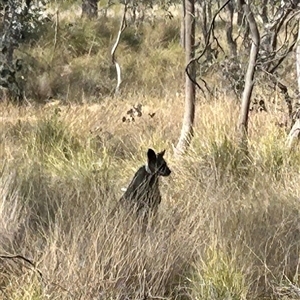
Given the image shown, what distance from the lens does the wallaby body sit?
Result: 3633 millimetres

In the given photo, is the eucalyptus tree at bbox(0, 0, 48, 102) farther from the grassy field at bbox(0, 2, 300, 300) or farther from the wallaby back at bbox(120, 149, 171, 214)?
the wallaby back at bbox(120, 149, 171, 214)

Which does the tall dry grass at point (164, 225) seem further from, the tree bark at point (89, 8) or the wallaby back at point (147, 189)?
the tree bark at point (89, 8)

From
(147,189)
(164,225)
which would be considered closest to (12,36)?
(147,189)

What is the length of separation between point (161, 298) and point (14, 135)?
374cm

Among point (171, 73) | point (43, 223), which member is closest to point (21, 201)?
point (43, 223)

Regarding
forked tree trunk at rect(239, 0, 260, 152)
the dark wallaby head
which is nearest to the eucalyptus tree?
forked tree trunk at rect(239, 0, 260, 152)

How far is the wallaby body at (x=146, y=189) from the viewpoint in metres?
3.63

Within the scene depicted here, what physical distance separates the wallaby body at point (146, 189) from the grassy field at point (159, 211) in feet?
0.30

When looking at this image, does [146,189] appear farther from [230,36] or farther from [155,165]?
[230,36]

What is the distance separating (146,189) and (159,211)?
216 mm

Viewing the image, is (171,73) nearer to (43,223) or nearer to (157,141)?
(157,141)

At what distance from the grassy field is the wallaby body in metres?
0.09

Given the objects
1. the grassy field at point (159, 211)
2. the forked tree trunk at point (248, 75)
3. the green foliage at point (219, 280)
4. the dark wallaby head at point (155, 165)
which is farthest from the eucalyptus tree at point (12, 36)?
the green foliage at point (219, 280)

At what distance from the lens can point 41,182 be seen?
4.41m
